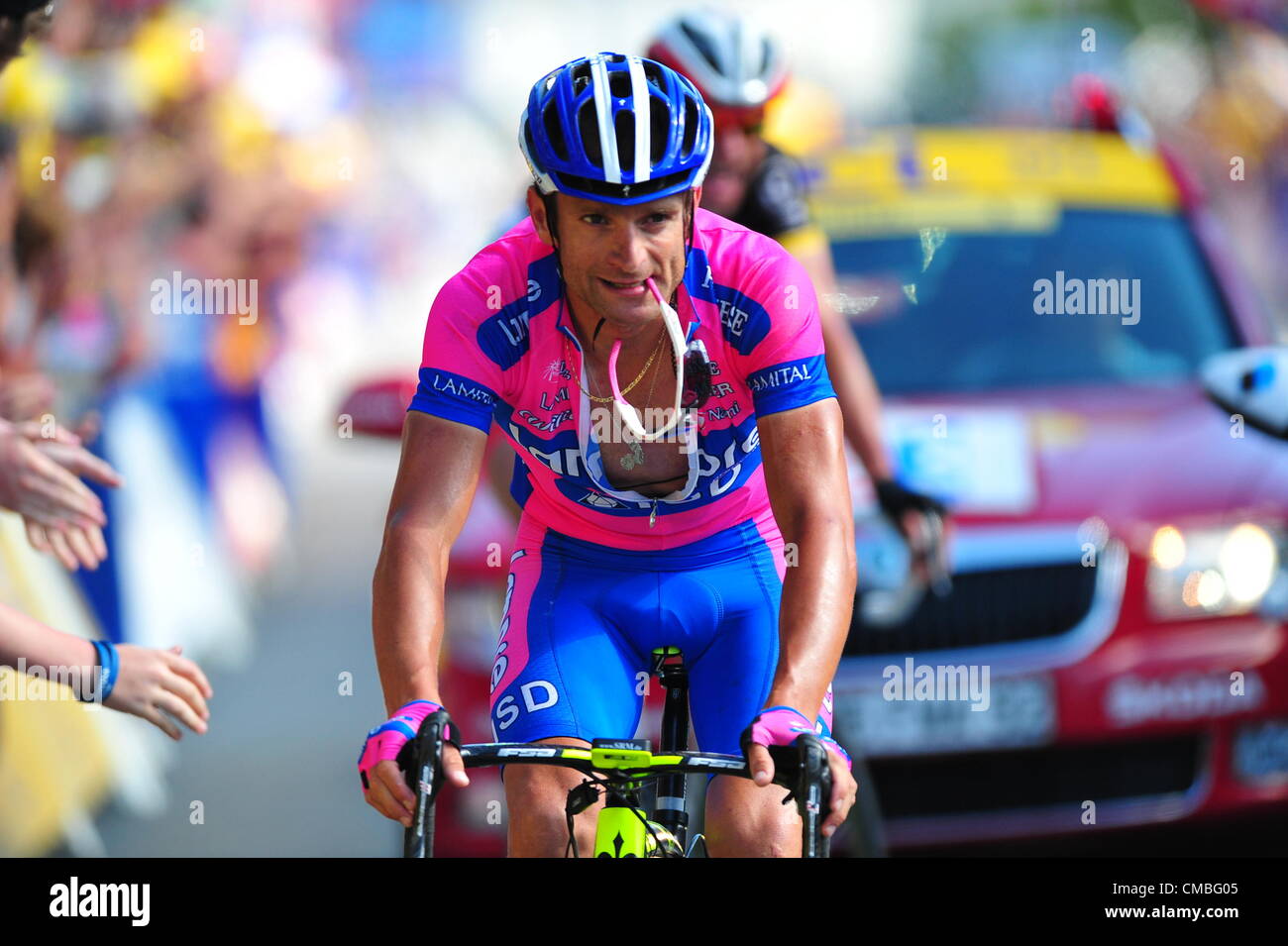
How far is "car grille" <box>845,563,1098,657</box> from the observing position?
6094mm

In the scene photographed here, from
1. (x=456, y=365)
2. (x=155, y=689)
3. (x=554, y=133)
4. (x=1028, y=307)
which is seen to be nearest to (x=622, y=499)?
(x=456, y=365)

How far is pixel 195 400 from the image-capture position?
922 cm

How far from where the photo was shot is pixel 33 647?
→ 13.6 ft

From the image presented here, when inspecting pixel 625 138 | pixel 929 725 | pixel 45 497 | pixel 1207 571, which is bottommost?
pixel 929 725

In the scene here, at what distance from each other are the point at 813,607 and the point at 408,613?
745 mm

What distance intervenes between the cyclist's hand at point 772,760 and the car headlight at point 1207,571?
9.77 ft

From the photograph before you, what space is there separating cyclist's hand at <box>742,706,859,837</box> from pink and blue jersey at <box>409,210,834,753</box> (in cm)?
49

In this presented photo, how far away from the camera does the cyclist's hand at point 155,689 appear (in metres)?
4.17

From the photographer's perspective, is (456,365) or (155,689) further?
(155,689)

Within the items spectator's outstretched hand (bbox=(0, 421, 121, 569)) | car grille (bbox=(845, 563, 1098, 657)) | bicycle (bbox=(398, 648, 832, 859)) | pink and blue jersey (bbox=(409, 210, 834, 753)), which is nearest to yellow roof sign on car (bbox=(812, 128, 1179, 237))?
car grille (bbox=(845, 563, 1098, 657))

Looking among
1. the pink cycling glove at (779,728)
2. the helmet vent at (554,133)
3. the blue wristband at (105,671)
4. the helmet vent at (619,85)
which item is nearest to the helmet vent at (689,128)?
the helmet vent at (619,85)

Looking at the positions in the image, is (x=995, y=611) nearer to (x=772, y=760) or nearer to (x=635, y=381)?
(x=635, y=381)
